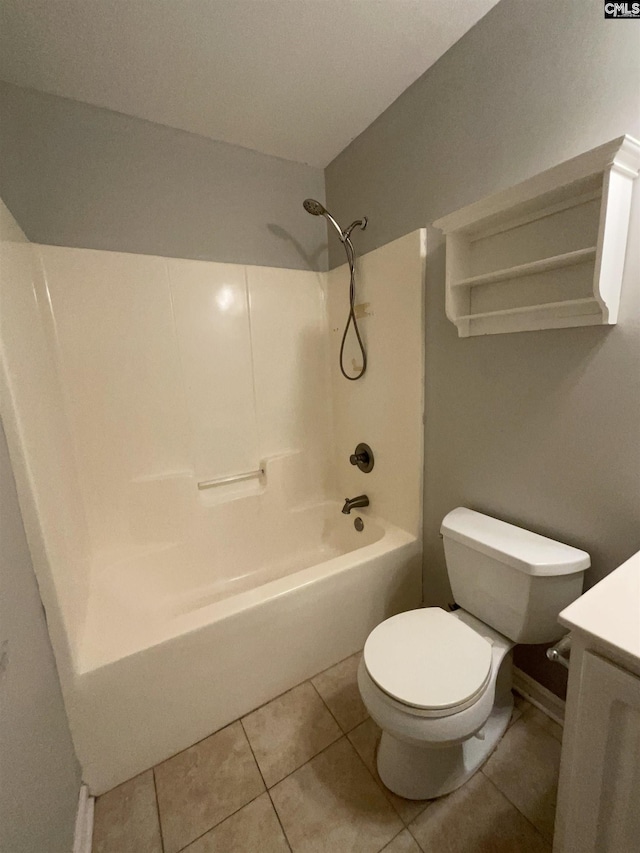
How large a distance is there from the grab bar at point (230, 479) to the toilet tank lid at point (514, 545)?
1.08 metres

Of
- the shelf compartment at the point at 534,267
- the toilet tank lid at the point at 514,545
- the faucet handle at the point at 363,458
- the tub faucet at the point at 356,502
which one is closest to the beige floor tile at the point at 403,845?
the toilet tank lid at the point at 514,545

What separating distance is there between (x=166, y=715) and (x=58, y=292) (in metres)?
1.61

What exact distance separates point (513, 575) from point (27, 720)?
4.07 feet

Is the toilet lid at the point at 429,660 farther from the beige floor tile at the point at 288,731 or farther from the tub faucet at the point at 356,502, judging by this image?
the tub faucet at the point at 356,502

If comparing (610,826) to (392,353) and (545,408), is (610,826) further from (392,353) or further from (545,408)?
(392,353)

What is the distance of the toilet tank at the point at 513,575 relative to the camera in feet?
3.18

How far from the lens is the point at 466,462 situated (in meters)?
1.33

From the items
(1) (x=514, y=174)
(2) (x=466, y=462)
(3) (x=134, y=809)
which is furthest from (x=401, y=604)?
(1) (x=514, y=174)

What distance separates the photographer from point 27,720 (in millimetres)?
699

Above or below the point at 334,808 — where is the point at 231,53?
above

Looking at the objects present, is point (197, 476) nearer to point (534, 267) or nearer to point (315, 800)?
point (315, 800)

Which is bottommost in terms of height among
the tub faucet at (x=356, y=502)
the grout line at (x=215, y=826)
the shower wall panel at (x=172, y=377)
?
the grout line at (x=215, y=826)

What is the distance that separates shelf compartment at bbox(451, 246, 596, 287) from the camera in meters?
0.86

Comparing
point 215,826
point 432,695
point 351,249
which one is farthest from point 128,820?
point 351,249
